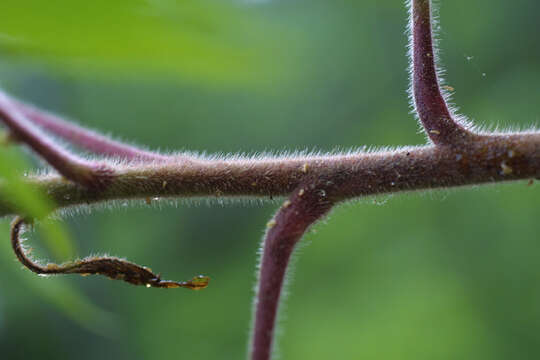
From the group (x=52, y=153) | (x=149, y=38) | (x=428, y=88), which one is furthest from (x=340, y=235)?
(x=149, y=38)

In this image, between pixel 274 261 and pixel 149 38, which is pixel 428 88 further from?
pixel 149 38

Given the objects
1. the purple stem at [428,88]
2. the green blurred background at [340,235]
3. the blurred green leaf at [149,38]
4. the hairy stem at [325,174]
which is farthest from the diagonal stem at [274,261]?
the green blurred background at [340,235]

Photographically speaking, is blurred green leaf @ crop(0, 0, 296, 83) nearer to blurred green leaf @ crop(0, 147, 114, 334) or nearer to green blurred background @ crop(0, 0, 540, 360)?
blurred green leaf @ crop(0, 147, 114, 334)

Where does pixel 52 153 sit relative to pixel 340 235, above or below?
above

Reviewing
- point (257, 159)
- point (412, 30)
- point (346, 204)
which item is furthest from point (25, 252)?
point (412, 30)

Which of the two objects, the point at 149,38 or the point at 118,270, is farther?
the point at 118,270

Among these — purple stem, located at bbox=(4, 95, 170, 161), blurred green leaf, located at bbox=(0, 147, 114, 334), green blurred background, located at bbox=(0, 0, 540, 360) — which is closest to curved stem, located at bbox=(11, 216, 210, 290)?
blurred green leaf, located at bbox=(0, 147, 114, 334)

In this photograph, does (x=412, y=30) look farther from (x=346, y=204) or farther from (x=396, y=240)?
(x=396, y=240)
